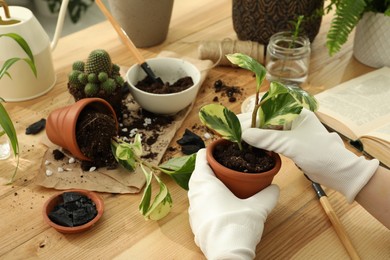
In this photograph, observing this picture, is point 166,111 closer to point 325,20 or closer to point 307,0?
point 307,0

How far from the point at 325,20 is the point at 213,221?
3.32ft

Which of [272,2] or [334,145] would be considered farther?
[272,2]

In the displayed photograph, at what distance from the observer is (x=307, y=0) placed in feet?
3.96

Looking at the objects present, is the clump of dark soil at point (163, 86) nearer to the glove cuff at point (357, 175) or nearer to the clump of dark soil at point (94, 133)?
the clump of dark soil at point (94, 133)

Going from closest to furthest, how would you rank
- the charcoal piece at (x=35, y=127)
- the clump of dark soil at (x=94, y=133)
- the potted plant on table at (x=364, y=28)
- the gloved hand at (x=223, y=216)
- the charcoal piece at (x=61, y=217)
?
the gloved hand at (x=223, y=216) → the charcoal piece at (x=61, y=217) → the clump of dark soil at (x=94, y=133) → the charcoal piece at (x=35, y=127) → the potted plant on table at (x=364, y=28)

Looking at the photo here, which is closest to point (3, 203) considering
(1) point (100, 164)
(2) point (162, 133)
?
(1) point (100, 164)

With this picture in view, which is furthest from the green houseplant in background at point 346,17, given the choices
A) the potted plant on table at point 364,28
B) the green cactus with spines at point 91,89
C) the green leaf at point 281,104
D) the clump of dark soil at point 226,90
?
the green cactus with spines at point 91,89

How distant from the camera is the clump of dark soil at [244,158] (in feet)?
2.34

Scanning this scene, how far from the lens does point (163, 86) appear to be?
1051 millimetres

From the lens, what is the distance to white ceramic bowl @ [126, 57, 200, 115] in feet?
3.31

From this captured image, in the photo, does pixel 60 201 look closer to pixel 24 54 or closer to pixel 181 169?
pixel 181 169

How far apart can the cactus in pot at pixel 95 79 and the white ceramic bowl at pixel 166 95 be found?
6cm

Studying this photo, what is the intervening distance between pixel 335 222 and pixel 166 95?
0.43 metres

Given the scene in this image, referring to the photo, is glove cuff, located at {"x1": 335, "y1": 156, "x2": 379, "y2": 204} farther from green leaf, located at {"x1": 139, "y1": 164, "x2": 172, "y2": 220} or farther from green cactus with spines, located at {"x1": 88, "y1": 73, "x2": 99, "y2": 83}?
green cactus with spines, located at {"x1": 88, "y1": 73, "x2": 99, "y2": 83}
